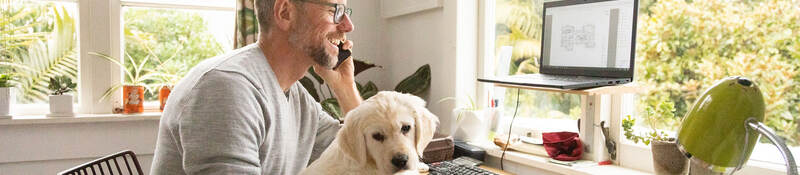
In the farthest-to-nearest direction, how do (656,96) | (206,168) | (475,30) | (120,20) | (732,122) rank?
1. (120,20)
2. (475,30)
3. (656,96)
4. (732,122)
5. (206,168)

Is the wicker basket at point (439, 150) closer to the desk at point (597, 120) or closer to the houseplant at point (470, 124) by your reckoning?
the houseplant at point (470, 124)

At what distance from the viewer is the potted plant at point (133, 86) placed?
9.07 feet

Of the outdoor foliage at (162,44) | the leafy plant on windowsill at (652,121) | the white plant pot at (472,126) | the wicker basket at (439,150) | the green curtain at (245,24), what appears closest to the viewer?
the leafy plant on windowsill at (652,121)

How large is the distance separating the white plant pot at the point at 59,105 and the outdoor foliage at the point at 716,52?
236cm

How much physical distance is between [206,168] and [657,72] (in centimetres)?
175

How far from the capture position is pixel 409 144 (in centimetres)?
80

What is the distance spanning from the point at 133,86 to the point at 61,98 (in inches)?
12.9

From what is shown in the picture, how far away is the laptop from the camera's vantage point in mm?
1663

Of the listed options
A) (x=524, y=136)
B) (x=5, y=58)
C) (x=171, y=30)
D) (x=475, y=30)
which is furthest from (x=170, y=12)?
(x=524, y=136)

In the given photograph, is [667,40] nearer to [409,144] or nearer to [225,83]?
[409,144]

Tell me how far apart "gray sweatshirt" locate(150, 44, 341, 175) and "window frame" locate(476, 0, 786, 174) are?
98 centimetres

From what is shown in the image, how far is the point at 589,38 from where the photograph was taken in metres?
1.81

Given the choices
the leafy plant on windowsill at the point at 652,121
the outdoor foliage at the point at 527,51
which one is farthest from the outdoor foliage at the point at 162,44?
the leafy plant on windowsill at the point at 652,121

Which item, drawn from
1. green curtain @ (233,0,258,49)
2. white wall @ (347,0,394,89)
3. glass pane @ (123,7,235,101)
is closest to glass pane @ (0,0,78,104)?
glass pane @ (123,7,235,101)
